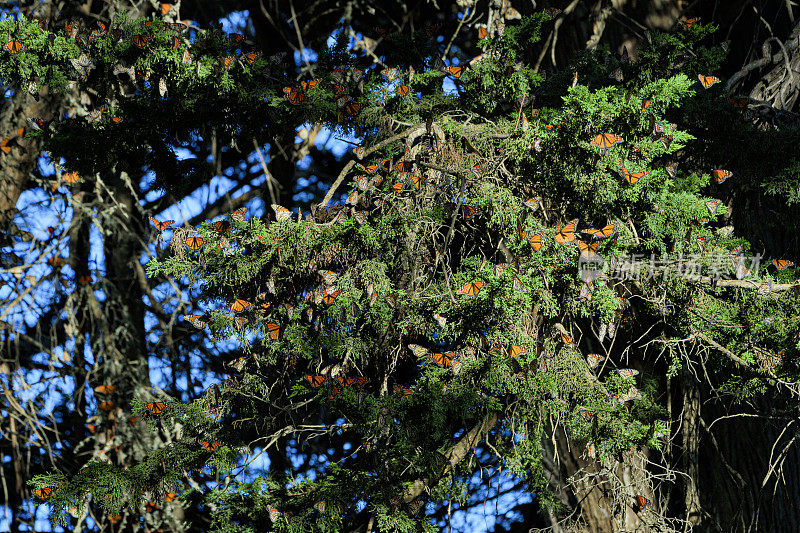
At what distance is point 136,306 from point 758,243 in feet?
12.3

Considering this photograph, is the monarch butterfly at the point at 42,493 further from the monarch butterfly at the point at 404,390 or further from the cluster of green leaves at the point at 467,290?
the monarch butterfly at the point at 404,390

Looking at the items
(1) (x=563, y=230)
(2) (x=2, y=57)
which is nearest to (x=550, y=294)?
(1) (x=563, y=230)

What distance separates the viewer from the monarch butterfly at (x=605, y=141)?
2.14m

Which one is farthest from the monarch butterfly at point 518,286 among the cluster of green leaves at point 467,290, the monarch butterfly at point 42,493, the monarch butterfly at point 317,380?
the monarch butterfly at point 42,493

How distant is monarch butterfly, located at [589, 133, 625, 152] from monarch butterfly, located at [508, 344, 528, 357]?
681mm

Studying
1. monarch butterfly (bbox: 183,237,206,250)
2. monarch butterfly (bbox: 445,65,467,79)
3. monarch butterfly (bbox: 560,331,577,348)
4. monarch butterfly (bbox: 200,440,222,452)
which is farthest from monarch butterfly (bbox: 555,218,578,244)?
monarch butterfly (bbox: 200,440,222,452)

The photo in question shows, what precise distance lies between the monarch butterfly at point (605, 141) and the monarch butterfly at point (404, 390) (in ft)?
3.22

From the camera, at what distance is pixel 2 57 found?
239 cm

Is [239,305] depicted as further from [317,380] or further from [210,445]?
[210,445]

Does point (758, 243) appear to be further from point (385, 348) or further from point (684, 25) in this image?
point (385, 348)

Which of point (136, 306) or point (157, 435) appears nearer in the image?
point (157, 435)

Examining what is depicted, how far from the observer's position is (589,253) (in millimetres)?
2273

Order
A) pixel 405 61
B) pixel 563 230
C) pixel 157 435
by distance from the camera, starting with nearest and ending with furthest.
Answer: pixel 563 230, pixel 405 61, pixel 157 435

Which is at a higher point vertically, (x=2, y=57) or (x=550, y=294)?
(x=2, y=57)
